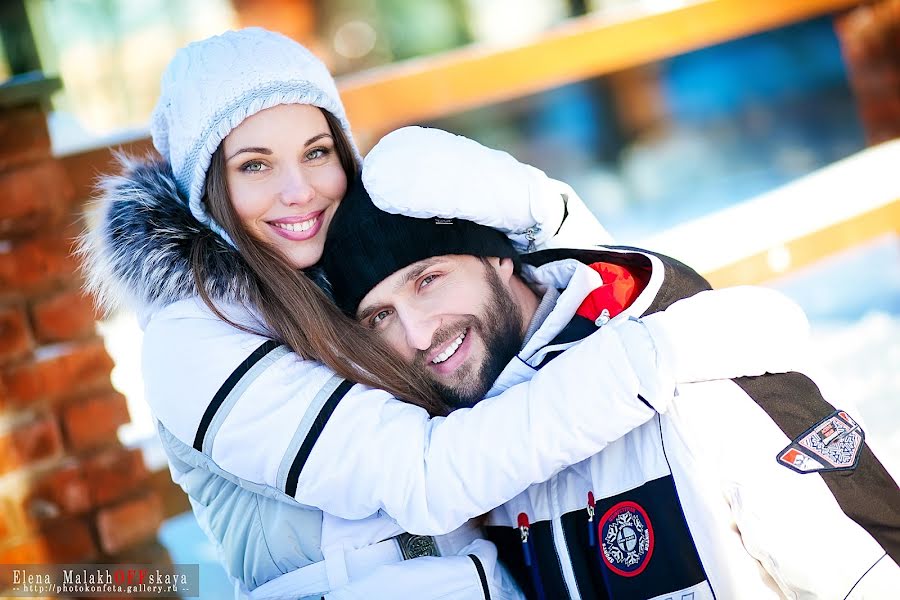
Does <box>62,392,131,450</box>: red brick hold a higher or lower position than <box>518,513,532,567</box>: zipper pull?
higher

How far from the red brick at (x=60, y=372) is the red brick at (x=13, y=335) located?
0.03 metres

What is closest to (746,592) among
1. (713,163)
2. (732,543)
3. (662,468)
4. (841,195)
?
(732,543)

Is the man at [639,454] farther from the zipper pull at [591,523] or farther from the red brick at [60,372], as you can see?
the red brick at [60,372]

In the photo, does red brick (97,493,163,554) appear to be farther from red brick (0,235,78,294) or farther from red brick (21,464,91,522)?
red brick (0,235,78,294)

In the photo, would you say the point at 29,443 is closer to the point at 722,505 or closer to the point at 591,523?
the point at 591,523

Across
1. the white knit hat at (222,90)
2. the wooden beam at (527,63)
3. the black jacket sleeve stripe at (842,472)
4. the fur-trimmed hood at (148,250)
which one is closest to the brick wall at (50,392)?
the wooden beam at (527,63)

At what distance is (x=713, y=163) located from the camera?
6.23 metres

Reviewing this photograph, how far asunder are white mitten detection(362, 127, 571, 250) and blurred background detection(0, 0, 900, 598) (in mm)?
685

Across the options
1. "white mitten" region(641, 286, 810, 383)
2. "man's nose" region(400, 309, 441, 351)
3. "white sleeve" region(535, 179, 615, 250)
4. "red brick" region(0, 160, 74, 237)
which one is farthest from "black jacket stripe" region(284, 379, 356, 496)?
"red brick" region(0, 160, 74, 237)

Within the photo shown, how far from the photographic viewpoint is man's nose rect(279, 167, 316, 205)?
1.75 m

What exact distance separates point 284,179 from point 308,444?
566mm

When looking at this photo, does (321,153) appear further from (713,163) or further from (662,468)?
(713,163)

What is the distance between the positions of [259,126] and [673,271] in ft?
2.74

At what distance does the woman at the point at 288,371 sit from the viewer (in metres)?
1.43
